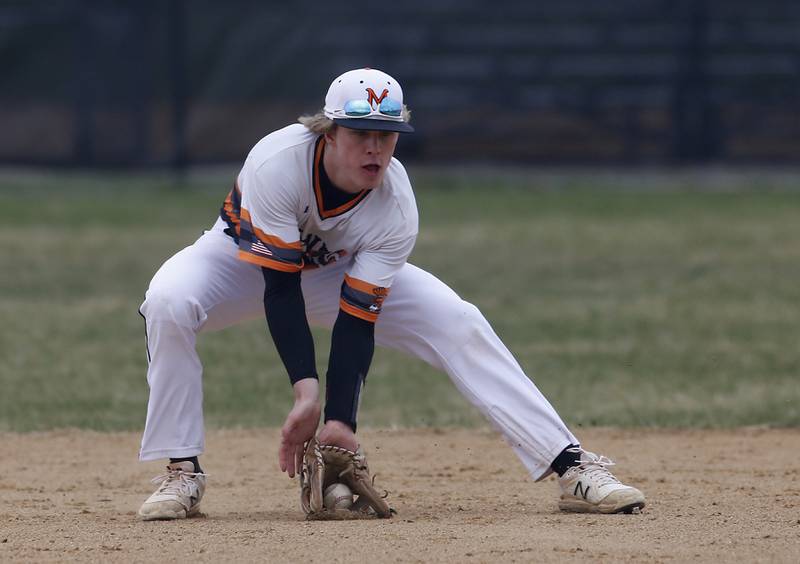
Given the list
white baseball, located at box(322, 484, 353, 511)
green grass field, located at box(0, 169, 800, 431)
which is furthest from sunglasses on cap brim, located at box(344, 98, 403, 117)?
green grass field, located at box(0, 169, 800, 431)

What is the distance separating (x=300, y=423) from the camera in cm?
428

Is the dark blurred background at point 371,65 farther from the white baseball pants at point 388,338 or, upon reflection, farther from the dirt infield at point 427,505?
the white baseball pants at point 388,338

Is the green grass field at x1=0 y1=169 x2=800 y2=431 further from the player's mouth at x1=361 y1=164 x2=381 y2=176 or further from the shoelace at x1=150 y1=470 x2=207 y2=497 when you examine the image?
the player's mouth at x1=361 y1=164 x2=381 y2=176

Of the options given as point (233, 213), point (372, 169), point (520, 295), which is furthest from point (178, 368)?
point (520, 295)

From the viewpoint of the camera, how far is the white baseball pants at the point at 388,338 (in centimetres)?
454

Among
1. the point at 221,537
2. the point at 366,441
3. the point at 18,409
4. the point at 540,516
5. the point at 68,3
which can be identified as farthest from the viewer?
the point at 68,3

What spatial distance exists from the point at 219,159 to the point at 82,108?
190 centimetres

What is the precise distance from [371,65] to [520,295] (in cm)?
803

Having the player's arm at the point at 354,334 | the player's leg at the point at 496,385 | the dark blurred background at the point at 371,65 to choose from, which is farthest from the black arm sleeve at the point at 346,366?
the dark blurred background at the point at 371,65

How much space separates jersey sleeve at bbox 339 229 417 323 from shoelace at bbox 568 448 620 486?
33.2 inches

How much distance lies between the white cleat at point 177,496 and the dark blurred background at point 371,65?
1361 centimetres

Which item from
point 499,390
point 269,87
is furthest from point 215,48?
point 499,390

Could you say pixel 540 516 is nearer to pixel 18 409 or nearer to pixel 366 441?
pixel 366 441

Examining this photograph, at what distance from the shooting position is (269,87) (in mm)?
17969
